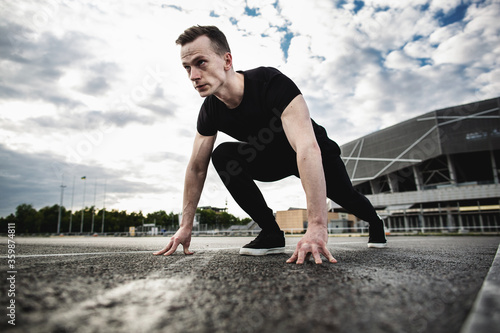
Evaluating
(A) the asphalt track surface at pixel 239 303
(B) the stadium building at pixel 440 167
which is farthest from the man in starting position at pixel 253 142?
(B) the stadium building at pixel 440 167

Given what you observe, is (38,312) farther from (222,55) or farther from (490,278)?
(222,55)

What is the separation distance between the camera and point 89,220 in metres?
72.6

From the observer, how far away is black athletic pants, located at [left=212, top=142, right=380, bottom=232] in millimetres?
2465

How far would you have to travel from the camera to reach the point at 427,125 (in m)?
36.1

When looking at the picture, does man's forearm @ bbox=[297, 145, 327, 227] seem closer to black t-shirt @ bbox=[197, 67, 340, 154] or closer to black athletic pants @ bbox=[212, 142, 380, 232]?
black t-shirt @ bbox=[197, 67, 340, 154]

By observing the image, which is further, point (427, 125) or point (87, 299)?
point (427, 125)

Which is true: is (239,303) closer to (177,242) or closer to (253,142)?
(177,242)

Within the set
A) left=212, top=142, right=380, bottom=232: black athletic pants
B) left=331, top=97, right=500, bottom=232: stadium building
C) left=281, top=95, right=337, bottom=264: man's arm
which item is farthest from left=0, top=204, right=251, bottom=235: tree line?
left=281, top=95, right=337, bottom=264: man's arm

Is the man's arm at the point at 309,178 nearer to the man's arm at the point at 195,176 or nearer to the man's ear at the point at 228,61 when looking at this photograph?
the man's ear at the point at 228,61

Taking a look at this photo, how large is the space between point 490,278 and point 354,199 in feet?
6.46

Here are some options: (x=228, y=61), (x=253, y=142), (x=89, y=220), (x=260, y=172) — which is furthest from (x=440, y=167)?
(x=89, y=220)

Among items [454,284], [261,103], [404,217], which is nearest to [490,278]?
[454,284]

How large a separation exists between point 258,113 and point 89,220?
82.3 meters

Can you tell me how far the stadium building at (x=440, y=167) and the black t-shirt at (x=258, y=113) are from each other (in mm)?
34724
